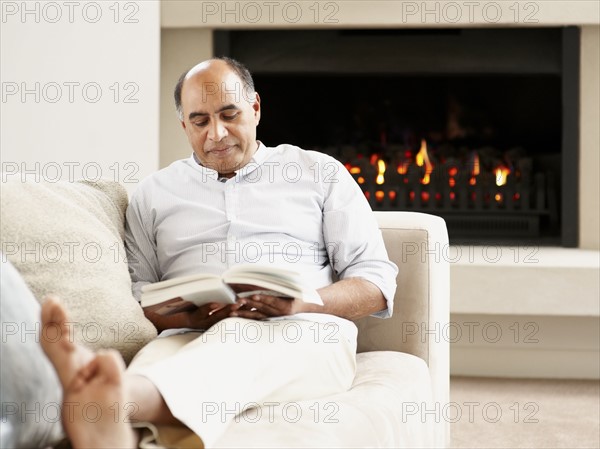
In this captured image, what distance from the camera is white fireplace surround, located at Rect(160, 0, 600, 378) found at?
324 cm

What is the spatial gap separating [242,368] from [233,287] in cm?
21

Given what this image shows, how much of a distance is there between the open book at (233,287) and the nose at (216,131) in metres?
0.46

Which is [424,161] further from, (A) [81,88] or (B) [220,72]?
(B) [220,72]

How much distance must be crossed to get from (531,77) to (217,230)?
6.35 feet

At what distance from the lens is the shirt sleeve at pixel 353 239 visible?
1.98m

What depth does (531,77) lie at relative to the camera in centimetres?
360

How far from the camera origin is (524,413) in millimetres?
2869

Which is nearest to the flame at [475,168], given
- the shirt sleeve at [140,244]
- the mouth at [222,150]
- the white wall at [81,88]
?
the white wall at [81,88]

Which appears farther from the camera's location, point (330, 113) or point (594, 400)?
point (330, 113)

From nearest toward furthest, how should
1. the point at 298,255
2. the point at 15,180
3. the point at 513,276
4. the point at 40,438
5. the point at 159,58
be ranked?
1. the point at 40,438
2. the point at 15,180
3. the point at 298,255
4. the point at 513,276
5. the point at 159,58

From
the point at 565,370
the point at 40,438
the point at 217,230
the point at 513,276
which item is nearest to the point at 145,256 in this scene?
the point at 217,230

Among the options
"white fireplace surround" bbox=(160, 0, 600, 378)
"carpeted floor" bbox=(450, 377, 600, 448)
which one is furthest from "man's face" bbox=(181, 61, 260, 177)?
"white fireplace surround" bbox=(160, 0, 600, 378)

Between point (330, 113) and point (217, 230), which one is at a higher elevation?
point (330, 113)

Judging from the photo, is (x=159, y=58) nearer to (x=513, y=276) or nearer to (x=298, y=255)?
(x=513, y=276)
